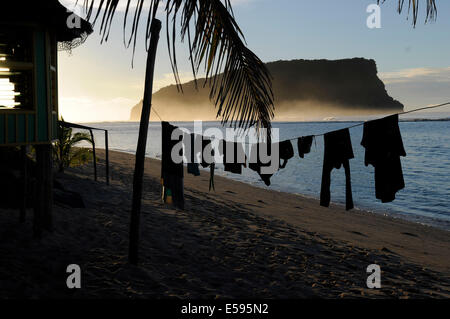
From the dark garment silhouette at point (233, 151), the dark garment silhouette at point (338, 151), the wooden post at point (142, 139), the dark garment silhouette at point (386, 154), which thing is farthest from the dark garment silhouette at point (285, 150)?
the wooden post at point (142, 139)

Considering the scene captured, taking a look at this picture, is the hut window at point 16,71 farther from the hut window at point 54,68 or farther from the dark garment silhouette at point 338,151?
the dark garment silhouette at point 338,151

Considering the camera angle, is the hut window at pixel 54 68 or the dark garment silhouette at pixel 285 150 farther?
the dark garment silhouette at pixel 285 150

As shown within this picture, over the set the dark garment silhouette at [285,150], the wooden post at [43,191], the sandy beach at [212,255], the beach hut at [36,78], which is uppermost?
the beach hut at [36,78]

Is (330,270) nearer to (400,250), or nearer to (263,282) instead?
(263,282)

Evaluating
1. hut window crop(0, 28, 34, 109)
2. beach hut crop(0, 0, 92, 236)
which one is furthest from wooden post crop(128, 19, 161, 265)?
hut window crop(0, 28, 34, 109)

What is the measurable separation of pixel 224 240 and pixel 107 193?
5832 mm

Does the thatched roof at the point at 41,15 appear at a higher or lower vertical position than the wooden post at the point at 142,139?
higher

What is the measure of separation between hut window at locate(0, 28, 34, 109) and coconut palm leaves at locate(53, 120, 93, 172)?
738 centimetres

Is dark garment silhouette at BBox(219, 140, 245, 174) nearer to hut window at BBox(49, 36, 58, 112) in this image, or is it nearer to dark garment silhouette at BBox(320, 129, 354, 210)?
dark garment silhouette at BBox(320, 129, 354, 210)

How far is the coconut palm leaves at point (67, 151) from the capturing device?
48.6 feet

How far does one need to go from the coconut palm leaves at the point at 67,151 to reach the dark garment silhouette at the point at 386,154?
11949mm

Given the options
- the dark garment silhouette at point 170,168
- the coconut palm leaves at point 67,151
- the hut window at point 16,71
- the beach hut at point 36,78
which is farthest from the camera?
the coconut palm leaves at point 67,151
